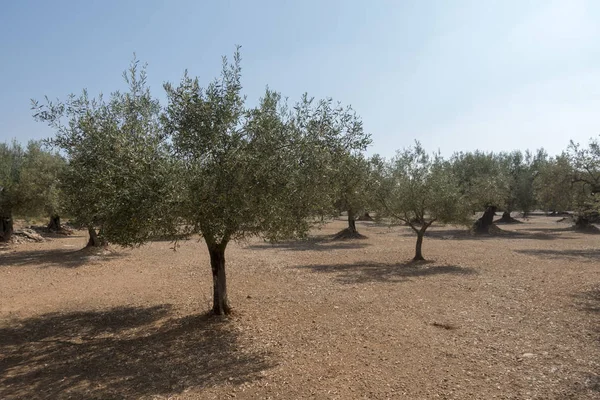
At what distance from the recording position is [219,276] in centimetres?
1155

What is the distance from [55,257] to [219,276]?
1737 cm

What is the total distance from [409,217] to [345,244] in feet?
31.7

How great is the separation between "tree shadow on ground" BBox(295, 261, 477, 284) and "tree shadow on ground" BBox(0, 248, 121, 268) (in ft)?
38.9

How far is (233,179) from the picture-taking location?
8.84 m

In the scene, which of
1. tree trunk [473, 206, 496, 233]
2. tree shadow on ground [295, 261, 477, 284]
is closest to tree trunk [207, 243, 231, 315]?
tree shadow on ground [295, 261, 477, 284]

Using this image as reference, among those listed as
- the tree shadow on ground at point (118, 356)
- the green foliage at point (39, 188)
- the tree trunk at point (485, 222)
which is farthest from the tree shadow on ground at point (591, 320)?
the green foliage at point (39, 188)

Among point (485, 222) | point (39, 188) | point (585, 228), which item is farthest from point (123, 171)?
point (585, 228)

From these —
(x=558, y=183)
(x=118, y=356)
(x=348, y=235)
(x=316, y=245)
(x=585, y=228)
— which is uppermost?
(x=558, y=183)

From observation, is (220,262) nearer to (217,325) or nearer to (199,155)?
(217,325)

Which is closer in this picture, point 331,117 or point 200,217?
point 200,217

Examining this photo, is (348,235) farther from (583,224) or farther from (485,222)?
(583,224)

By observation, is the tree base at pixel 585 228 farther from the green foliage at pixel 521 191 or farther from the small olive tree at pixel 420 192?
the small olive tree at pixel 420 192

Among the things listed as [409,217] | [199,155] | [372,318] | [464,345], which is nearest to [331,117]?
[199,155]

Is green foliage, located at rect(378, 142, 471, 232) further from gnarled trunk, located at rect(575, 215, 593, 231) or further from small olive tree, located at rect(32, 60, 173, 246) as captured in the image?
gnarled trunk, located at rect(575, 215, 593, 231)
